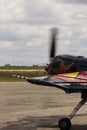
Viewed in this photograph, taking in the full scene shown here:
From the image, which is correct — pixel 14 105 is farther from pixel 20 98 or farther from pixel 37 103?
pixel 20 98

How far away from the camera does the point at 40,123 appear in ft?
59.4

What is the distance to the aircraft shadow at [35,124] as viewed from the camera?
17016 millimetres

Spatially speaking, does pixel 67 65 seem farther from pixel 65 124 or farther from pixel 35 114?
pixel 35 114

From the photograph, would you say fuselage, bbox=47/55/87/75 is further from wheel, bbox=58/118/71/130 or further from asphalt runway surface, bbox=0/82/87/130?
asphalt runway surface, bbox=0/82/87/130

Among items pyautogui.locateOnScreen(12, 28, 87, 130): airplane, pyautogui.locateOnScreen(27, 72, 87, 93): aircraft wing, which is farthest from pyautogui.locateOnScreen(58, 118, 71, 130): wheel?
pyautogui.locateOnScreen(27, 72, 87, 93): aircraft wing

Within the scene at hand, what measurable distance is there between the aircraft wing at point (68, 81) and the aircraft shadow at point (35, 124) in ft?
5.87

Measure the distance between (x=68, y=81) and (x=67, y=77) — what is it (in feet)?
0.90

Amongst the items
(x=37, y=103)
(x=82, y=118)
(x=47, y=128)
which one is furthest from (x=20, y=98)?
(x=47, y=128)

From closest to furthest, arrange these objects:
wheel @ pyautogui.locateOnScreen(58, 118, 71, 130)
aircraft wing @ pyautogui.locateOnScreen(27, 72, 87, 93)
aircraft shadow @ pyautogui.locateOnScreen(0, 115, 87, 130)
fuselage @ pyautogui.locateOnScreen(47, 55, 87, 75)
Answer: aircraft wing @ pyautogui.locateOnScreen(27, 72, 87, 93)
wheel @ pyautogui.locateOnScreen(58, 118, 71, 130)
fuselage @ pyautogui.locateOnScreen(47, 55, 87, 75)
aircraft shadow @ pyautogui.locateOnScreen(0, 115, 87, 130)

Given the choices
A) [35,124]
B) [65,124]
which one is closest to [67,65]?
[65,124]

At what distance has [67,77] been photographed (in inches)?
650

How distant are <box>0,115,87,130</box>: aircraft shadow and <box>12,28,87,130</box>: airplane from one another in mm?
749

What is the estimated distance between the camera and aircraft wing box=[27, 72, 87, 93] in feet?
52.9

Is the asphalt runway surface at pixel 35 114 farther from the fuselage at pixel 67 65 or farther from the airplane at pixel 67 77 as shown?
the fuselage at pixel 67 65
